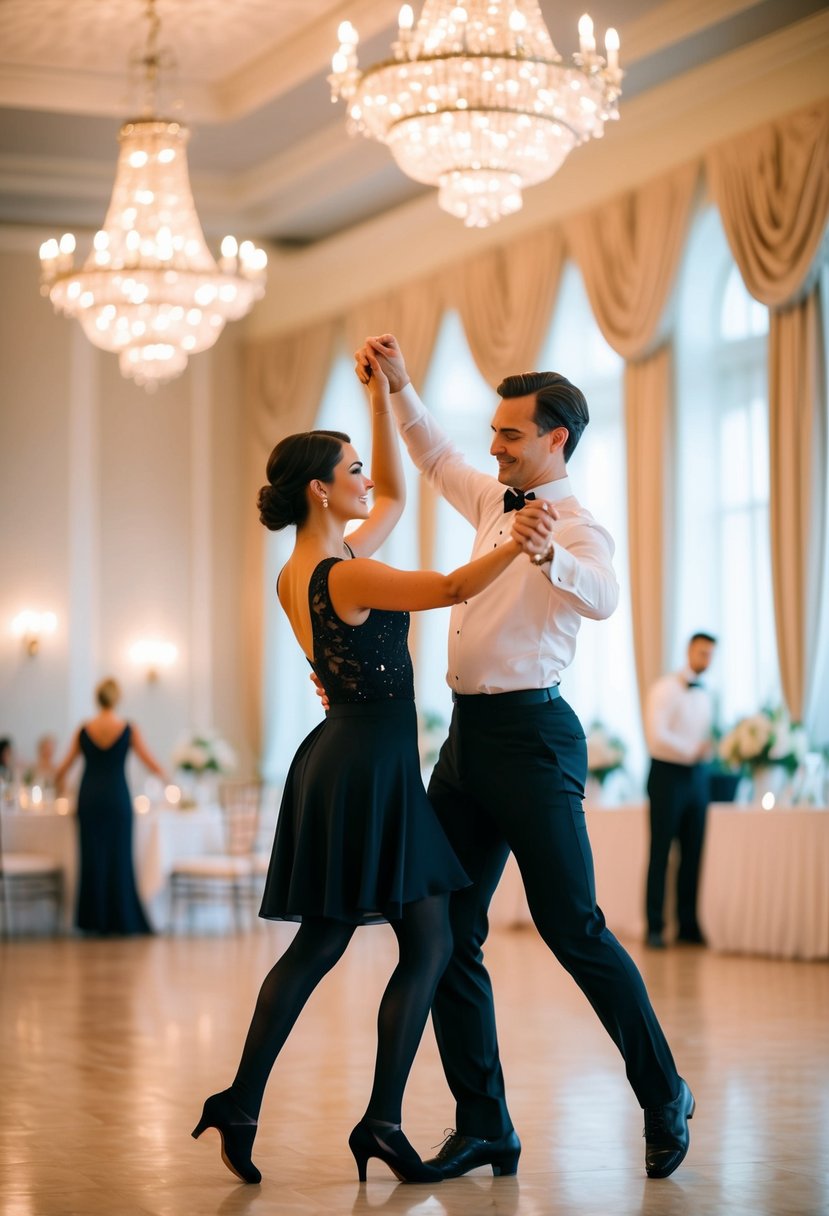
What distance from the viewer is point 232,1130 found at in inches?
142

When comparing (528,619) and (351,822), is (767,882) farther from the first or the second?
(351,822)

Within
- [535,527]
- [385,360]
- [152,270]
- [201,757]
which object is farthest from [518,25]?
[201,757]

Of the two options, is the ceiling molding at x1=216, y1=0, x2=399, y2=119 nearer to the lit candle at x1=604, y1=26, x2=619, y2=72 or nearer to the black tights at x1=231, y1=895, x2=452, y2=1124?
the lit candle at x1=604, y1=26, x2=619, y2=72

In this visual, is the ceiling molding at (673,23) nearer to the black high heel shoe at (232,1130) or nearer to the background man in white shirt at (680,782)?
the background man in white shirt at (680,782)

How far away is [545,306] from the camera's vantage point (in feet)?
36.6

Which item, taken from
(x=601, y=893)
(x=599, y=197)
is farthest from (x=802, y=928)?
(x=599, y=197)

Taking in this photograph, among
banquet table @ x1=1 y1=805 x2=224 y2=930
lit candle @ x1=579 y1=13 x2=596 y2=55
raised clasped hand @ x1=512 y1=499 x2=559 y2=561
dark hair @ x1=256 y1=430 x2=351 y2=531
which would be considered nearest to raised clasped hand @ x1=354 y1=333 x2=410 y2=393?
dark hair @ x1=256 y1=430 x2=351 y2=531

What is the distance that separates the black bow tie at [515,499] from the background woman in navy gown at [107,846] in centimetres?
678

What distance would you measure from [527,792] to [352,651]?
1.61ft

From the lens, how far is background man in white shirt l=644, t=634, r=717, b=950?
905 centimetres

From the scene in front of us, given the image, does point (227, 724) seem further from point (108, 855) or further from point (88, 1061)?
point (88, 1061)

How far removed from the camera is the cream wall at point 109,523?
13336 mm

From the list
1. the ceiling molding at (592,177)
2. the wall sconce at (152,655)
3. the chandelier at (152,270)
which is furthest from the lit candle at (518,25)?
the wall sconce at (152,655)

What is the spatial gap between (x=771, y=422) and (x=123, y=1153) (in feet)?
21.1
